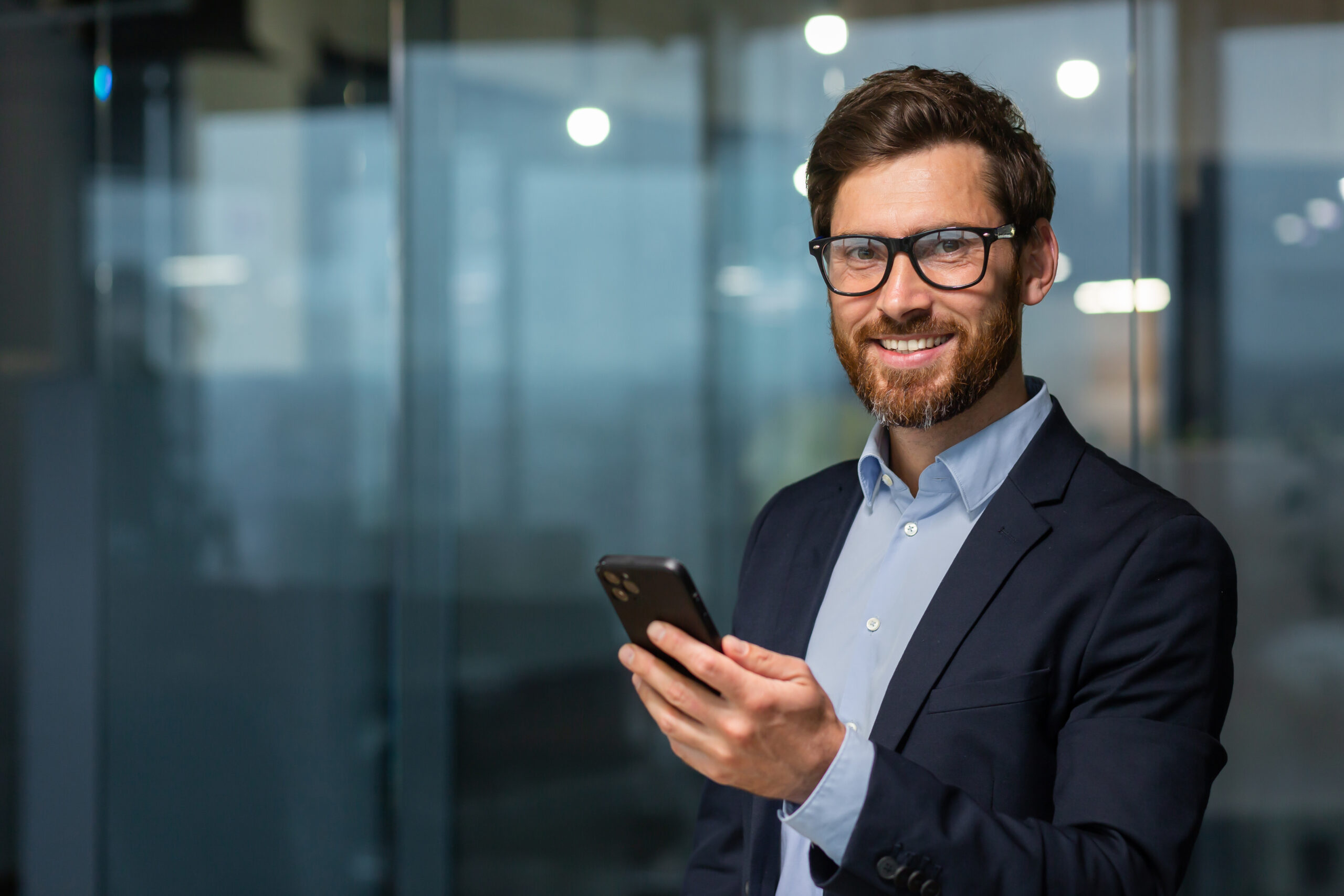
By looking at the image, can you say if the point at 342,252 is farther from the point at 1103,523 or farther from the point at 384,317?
the point at 1103,523

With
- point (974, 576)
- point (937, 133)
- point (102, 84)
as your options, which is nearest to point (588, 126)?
point (102, 84)

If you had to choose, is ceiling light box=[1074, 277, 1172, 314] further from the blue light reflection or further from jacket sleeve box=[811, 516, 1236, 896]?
the blue light reflection

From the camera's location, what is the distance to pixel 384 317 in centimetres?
425

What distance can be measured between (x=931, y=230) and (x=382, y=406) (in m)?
3.06

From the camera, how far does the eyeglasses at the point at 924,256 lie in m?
1.57

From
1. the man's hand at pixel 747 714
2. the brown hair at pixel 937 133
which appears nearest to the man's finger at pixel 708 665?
the man's hand at pixel 747 714

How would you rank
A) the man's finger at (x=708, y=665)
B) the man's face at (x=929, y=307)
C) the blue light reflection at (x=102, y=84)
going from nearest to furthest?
the man's finger at (x=708, y=665)
the man's face at (x=929, y=307)
the blue light reflection at (x=102, y=84)

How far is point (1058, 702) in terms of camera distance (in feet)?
4.73

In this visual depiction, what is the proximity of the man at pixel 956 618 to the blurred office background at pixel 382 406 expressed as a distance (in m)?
2.01

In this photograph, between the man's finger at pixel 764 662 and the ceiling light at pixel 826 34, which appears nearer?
the man's finger at pixel 764 662

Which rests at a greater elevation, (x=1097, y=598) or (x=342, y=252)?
(x=342, y=252)

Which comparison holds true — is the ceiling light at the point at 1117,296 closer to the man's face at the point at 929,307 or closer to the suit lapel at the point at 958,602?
the man's face at the point at 929,307

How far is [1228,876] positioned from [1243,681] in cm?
57

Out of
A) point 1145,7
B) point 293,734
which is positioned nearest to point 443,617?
point 293,734
